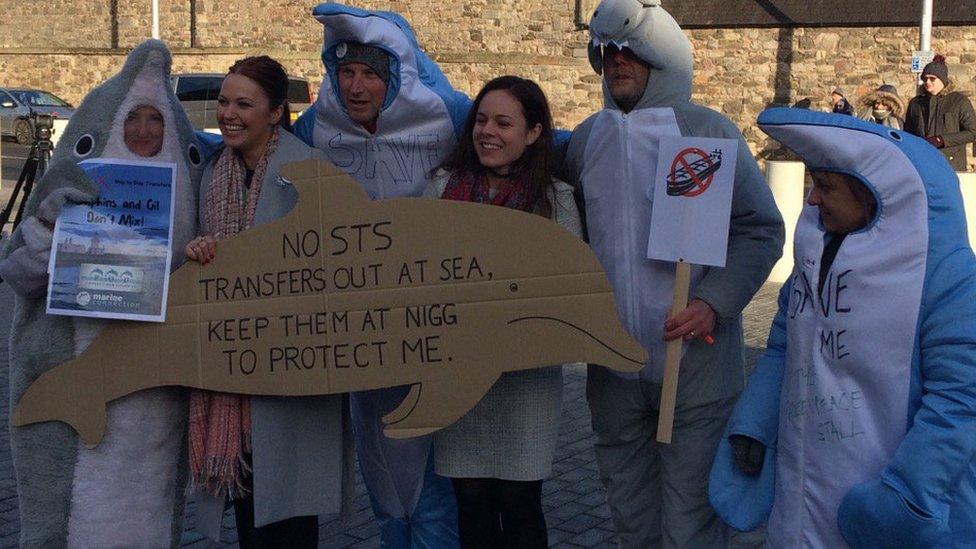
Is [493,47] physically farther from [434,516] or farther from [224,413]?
[224,413]

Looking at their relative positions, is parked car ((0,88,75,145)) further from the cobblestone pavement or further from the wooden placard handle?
the wooden placard handle

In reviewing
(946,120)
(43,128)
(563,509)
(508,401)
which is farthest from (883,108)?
(508,401)

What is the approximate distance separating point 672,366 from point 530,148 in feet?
2.37

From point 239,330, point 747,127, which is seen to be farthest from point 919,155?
point 747,127

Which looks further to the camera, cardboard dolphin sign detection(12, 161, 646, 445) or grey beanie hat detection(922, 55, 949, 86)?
grey beanie hat detection(922, 55, 949, 86)

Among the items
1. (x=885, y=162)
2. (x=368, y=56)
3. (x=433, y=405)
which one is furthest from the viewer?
(x=368, y=56)

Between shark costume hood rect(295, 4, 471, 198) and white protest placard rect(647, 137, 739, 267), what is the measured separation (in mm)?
708

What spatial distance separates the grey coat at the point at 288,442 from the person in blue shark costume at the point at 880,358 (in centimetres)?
125

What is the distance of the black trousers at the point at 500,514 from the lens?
11.0ft

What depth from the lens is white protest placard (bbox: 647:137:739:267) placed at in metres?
3.18

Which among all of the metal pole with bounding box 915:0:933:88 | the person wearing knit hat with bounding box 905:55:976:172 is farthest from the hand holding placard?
the metal pole with bounding box 915:0:933:88

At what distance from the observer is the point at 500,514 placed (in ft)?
11.2

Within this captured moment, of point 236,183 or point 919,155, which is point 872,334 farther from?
point 236,183

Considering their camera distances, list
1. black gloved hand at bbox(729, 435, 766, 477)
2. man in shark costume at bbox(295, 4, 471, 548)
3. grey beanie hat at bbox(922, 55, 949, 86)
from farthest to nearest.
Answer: grey beanie hat at bbox(922, 55, 949, 86) < man in shark costume at bbox(295, 4, 471, 548) < black gloved hand at bbox(729, 435, 766, 477)
